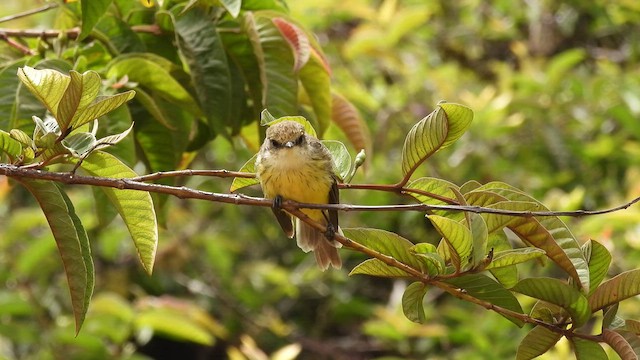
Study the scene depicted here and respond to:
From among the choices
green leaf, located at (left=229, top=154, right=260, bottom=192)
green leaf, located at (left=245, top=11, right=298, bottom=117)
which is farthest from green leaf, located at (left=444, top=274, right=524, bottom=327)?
green leaf, located at (left=245, top=11, right=298, bottom=117)

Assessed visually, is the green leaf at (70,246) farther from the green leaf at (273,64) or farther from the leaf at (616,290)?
the leaf at (616,290)

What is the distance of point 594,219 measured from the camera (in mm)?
3604

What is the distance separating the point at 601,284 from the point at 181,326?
2285 mm

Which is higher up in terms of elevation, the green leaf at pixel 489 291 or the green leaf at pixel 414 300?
the green leaf at pixel 489 291

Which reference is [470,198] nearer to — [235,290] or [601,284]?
[601,284]

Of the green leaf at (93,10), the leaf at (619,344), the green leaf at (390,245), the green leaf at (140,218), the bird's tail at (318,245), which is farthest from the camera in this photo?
the bird's tail at (318,245)

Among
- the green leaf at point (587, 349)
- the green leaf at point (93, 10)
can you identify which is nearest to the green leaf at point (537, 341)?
the green leaf at point (587, 349)

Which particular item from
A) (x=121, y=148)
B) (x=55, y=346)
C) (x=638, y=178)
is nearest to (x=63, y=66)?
(x=121, y=148)

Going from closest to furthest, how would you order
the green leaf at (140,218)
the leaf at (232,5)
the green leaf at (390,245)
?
the green leaf at (390,245) → the green leaf at (140,218) → the leaf at (232,5)

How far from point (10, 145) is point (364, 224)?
3.42 m

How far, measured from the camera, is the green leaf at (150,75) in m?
1.96

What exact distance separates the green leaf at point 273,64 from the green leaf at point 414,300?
632mm

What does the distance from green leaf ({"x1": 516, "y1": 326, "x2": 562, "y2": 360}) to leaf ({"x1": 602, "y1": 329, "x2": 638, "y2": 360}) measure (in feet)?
0.26

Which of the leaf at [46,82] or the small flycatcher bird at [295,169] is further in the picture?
the small flycatcher bird at [295,169]
